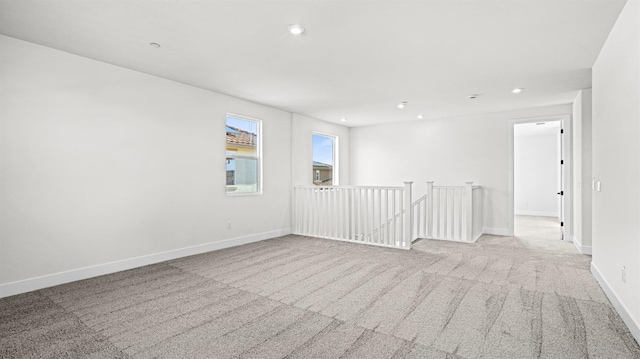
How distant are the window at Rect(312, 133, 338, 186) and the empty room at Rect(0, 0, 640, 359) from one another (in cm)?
143

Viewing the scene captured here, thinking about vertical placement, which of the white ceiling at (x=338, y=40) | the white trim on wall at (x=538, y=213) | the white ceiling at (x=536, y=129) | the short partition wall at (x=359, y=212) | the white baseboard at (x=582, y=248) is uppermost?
the white ceiling at (x=338, y=40)

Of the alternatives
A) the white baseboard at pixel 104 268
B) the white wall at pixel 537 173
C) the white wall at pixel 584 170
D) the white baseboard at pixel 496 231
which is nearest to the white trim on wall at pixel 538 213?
the white wall at pixel 537 173

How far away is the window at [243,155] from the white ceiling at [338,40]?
734mm

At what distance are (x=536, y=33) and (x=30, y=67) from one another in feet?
16.0

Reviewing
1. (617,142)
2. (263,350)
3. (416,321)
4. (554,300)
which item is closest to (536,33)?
(617,142)

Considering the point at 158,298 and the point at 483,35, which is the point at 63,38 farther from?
the point at 483,35

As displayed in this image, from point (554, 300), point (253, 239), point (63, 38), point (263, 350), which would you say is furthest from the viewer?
point (253, 239)

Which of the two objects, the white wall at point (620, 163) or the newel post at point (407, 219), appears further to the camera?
the newel post at point (407, 219)

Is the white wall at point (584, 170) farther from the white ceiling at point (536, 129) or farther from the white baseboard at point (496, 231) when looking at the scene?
the white ceiling at point (536, 129)

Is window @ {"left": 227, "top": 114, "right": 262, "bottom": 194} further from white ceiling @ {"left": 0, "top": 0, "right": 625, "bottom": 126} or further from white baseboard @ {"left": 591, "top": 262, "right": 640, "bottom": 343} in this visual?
white baseboard @ {"left": 591, "top": 262, "right": 640, "bottom": 343}

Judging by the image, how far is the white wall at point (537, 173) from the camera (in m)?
9.29

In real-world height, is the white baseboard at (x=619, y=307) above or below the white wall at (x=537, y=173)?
below

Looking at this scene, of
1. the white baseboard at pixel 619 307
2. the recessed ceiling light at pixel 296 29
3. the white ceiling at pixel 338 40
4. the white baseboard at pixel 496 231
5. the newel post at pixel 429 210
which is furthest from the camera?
the white baseboard at pixel 496 231

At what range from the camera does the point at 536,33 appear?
2.86m
